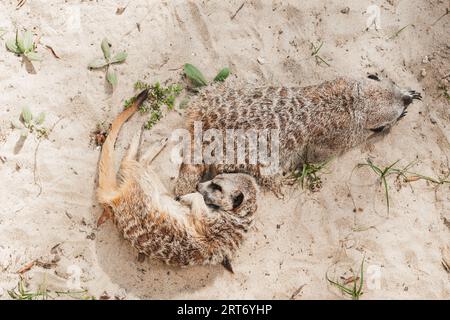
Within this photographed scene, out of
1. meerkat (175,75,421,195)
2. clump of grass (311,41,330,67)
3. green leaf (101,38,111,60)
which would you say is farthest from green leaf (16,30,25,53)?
clump of grass (311,41,330,67)

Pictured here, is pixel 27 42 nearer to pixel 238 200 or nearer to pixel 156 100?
pixel 156 100

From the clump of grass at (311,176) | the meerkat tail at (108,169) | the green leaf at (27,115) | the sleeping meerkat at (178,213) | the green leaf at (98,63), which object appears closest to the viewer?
the sleeping meerkat at (178,213)

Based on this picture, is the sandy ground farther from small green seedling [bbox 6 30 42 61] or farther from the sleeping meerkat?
the sleeping meerkat

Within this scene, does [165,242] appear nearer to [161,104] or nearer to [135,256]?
[135,256]

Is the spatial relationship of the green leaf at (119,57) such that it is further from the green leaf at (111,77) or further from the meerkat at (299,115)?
the meerkat at (299,115)

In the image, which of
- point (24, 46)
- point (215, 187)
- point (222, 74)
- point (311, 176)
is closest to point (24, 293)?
point (215, 187)

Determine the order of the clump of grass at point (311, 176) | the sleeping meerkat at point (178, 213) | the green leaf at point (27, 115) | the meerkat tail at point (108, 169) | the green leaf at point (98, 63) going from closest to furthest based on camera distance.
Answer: the sleeping meerkat at point (178, 213)
the meerkat tail at point (108, 169)
the green leaf at point (27, 115)
the green leaf at point (98, 63)
the clump of grass at point (311, 176)

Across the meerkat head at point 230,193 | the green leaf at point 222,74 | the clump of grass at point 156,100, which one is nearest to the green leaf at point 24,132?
the clump of grass at point 156,100
